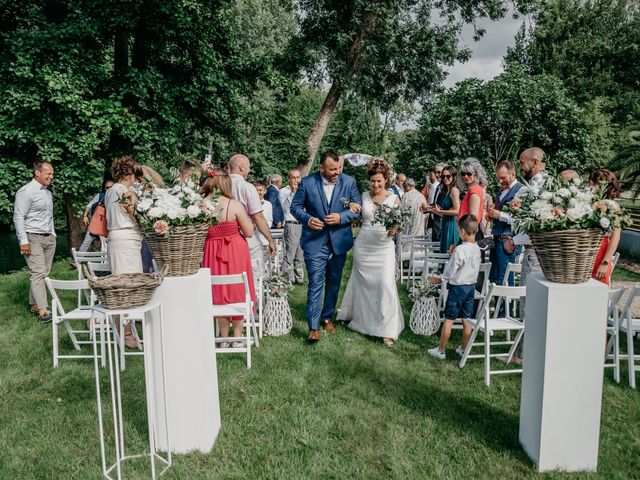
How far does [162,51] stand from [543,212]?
460 inches

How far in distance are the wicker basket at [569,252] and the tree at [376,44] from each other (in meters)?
12.5

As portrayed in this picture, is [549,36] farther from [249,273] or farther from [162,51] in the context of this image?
[249,273]

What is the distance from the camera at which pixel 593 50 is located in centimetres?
3616

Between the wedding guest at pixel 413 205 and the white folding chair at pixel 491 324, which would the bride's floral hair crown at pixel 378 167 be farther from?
the wedding guest at pixel 413 205

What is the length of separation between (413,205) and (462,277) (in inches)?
220

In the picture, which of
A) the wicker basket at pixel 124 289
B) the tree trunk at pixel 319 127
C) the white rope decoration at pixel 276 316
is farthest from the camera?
the tree trunk at pixel 319 127

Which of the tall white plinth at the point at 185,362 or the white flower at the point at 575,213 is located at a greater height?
the white flower at the point at 575,213

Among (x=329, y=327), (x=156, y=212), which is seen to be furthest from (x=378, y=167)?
(x=156, y=212)

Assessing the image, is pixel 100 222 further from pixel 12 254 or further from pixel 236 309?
pixel 12 254

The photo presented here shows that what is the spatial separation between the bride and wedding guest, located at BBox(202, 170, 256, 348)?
1409 millimetres

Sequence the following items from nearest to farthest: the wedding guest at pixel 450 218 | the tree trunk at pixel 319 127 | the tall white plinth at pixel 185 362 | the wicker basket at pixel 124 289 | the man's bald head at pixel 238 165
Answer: the wicker basket at pixel 124 289 < the tall white plinth at pixel 185 362 < the man's bald head at pixel 238 165 < the wedding guest at pixel 450 218 < the tree trunk at pixel 319 127

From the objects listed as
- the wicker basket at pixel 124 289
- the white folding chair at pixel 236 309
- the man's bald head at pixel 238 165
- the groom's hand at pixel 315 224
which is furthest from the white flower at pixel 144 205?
the man's bald head at pixel 238 165

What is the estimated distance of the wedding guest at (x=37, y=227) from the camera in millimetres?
6895

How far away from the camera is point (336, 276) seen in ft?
21.0
